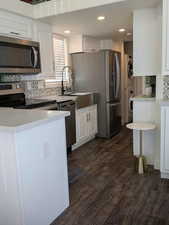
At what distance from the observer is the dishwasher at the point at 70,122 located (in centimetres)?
360

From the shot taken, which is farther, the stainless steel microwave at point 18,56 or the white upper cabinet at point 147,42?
the white upper cabinet at point 147,42

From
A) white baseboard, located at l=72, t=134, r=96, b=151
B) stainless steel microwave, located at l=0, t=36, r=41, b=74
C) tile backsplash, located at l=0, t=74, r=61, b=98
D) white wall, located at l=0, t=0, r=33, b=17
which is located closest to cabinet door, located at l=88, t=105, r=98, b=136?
A: white baseboard, located at l=72, t=134, r=96, b=151

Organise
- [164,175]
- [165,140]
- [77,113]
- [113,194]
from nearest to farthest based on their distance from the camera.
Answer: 1. [113,194]
2. [165,140]
3. [164,175]
4. [77,113]

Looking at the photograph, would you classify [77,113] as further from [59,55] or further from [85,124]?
[59,55]

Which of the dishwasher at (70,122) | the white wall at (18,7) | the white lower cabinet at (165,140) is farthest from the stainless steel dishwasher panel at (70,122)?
the white lower cabinet at (165,140)

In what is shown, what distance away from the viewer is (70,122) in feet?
12.2

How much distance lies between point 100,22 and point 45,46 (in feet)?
3.39

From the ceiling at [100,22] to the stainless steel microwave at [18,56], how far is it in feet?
2.10

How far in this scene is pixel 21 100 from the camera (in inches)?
127

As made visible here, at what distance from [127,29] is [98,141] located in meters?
2.37

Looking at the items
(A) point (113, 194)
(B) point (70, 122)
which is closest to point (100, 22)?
(B) point (70, 122)

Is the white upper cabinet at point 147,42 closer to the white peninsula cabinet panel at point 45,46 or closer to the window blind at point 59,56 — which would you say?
the white peninsula cabinet panel at point 45,46

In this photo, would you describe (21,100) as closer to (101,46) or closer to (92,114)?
(92,114)

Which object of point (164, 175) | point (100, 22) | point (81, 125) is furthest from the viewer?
point (81, 125)
